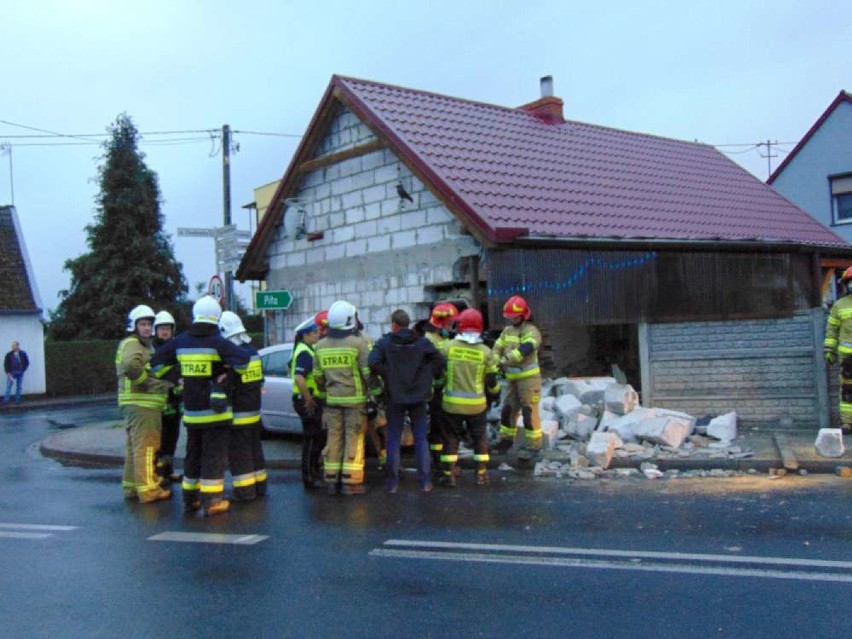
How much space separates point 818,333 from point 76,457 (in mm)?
9919

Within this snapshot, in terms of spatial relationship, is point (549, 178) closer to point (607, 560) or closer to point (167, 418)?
point (167, 418)

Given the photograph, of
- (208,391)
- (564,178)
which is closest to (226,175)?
(564,178)

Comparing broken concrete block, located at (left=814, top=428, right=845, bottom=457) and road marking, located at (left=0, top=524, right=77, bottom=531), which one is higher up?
broken concrete block, located at (left=814, top=428, right=845, bottom=457)

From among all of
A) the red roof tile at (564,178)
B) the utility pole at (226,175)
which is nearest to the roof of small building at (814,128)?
the red roof tile at (564,178)

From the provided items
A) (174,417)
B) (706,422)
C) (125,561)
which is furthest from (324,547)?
(706,422)

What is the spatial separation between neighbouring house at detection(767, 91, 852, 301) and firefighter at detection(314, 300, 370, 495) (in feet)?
70.4

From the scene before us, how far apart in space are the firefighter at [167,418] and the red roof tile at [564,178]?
4330 millimetres

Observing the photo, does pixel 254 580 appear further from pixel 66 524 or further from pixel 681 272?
pixel 681 272

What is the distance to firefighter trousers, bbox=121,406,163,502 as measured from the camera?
8.10 m

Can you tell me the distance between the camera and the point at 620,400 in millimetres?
10172

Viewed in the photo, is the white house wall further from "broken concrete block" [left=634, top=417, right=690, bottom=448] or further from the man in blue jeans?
the man in blue jeans

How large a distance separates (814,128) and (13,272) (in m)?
25.8

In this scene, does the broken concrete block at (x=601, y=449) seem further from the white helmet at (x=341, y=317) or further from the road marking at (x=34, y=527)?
the road marking at (x=34, y=527)

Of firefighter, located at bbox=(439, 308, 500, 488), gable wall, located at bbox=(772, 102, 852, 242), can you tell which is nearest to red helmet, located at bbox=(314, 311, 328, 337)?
firefighter, located at bbox=(439, 308, 500, 488)
